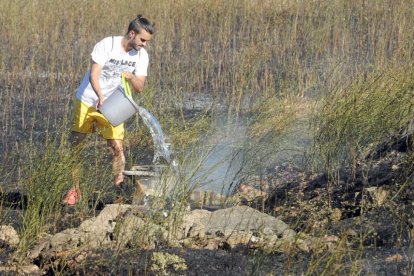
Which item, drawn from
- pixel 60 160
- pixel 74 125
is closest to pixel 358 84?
pixel 74 125

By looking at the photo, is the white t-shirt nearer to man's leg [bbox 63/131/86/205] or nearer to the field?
the field

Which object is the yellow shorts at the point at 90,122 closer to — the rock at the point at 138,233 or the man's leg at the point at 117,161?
the man's leg at the point at 117,161

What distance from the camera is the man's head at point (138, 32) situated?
7242 millimetres

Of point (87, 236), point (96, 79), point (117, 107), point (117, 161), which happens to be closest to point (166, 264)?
point (87, 236)

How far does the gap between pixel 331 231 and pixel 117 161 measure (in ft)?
7.24

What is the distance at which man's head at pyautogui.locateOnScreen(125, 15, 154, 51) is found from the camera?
7242mm

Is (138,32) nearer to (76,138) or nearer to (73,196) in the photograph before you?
(76,138)

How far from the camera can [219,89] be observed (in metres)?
12.1

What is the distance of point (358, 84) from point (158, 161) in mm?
2182

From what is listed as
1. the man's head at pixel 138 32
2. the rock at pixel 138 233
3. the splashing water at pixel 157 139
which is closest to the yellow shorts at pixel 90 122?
the splashing water at pixel 157 139

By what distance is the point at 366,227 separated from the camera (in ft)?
18.8

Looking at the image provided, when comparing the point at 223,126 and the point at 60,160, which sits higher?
the point at 60,160

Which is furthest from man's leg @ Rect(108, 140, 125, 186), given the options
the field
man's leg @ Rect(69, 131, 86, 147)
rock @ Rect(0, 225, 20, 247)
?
rock @ Rect(0, 225, 20, 247)

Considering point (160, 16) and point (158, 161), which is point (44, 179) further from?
point (160, 16)
